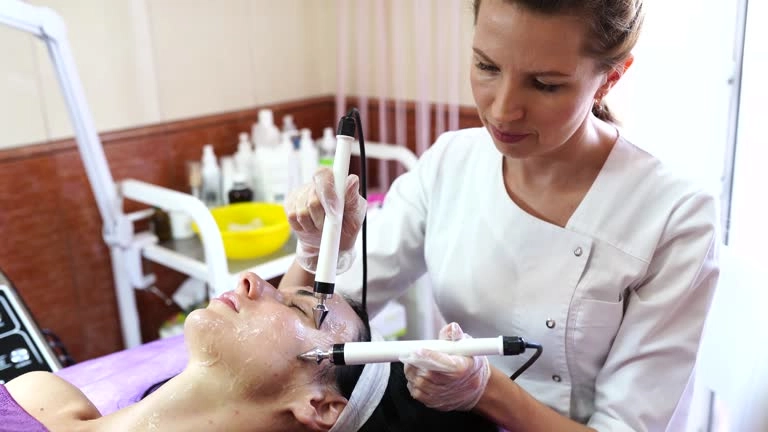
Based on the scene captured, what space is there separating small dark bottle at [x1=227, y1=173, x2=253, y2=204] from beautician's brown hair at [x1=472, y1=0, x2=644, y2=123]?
→ 1.15 metres

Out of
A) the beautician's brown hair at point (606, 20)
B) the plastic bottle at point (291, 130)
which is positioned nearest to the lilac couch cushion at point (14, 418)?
the beautician's brown hair at point (606, 20)

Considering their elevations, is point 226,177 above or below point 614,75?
below

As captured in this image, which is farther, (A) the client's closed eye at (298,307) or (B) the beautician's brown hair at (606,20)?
(A) the client's closed eye at (298,307)

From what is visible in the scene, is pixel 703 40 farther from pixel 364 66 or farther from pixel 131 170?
pixel 131 170

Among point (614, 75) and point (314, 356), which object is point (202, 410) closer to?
point (314, 356)

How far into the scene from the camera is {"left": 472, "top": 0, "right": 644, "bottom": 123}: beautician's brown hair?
3.11 ft

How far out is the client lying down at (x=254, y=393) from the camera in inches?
40.7

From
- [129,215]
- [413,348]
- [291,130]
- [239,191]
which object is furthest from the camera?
[291,130]

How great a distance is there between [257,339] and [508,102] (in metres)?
0.53

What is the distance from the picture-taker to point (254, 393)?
3.40ft

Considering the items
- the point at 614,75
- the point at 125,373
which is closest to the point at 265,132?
the point at 125,373

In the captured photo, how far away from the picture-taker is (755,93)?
1.50 m

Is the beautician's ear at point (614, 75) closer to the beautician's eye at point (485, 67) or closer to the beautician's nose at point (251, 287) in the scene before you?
the beautician's eye at point (485, 67)

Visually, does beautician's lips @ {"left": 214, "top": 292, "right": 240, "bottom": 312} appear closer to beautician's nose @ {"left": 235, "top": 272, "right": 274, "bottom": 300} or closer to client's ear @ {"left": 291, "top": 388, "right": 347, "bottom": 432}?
beautician's nose @ {"left": 235, "top": 272, "right": 274, "bottom": 300}
